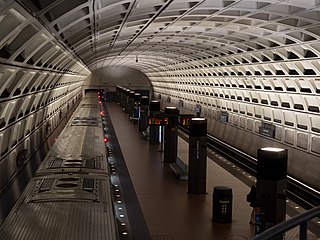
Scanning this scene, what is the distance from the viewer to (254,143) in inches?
1169

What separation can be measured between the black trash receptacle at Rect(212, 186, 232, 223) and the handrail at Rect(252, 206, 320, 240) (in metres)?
8.64

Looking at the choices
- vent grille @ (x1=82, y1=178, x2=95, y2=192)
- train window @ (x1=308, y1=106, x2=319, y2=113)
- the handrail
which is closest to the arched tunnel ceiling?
train window @ (x1=308, y1=106, x2=319, y2=113)

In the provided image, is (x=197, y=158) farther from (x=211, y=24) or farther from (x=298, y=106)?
(x=298, y=106)

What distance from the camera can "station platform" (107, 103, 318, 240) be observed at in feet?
37.6

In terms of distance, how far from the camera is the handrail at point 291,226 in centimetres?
320

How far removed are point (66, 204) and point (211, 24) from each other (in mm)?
12765

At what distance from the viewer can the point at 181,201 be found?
47.2ft

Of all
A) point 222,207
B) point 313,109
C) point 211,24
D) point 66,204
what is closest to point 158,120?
point 211,24

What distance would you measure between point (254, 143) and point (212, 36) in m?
10.3

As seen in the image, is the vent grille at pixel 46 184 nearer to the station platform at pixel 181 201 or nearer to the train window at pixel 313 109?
the station platform at pixel 181 201

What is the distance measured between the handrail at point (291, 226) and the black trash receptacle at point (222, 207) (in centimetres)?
864

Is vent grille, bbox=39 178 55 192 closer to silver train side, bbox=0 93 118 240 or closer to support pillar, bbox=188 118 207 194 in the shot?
silver train side, bbox=0 93 118 240

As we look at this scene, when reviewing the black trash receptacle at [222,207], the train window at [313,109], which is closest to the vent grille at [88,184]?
the black trash receptacle at [222,207]

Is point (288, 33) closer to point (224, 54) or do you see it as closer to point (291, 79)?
point (291, 79)
